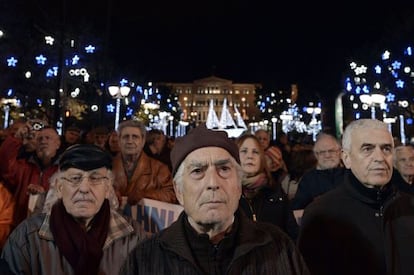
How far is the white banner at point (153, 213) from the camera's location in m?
5.00

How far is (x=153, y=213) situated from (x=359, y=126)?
8.37 ft

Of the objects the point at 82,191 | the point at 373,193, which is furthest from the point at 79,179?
the point at 373,193

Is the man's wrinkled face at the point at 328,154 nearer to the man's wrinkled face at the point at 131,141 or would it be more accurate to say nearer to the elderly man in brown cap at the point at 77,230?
the man's wrinkled face at the point at 131,141

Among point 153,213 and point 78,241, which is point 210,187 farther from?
point 153,213

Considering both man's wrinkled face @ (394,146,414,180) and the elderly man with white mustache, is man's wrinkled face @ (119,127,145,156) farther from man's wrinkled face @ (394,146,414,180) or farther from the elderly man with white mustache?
man's wrinkled face @ (394,146,414,180)

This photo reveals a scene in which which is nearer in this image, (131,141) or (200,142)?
(200,142)

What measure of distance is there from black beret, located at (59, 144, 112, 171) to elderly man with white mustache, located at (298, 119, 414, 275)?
171 centimetres

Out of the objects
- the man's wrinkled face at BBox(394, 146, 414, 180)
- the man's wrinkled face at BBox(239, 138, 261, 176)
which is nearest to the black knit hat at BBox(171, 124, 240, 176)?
the man's wrinkled face at BBox(239, 138, 261, 176)

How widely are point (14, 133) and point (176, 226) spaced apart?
4.81 m

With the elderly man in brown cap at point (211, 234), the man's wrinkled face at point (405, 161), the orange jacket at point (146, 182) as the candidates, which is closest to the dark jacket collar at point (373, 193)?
the elderly man in brown cap at point (211, 234)

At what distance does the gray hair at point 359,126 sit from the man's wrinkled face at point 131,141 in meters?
2.83

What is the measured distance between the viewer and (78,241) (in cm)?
332

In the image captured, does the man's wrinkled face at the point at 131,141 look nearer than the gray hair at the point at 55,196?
No

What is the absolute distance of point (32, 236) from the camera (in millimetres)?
3312
